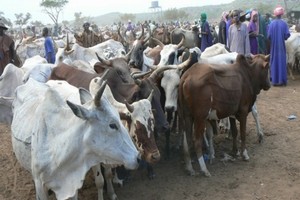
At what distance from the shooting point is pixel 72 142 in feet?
10.2

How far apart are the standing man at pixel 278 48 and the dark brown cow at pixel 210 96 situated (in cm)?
498

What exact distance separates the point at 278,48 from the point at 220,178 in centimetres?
627

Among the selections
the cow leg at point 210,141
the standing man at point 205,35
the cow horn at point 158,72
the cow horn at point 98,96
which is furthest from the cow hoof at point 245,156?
the standing man at point 205,35

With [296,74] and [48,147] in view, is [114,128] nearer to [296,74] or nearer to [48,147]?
[48,147]

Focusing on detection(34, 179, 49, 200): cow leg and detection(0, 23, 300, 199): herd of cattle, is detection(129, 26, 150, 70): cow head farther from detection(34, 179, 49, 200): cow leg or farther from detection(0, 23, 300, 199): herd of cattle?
detection(34, 179, 49, 200): cow leg

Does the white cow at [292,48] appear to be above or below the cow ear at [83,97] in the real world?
below

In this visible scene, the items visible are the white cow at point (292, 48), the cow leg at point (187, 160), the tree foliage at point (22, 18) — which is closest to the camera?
the cow leg at point (187, 160)

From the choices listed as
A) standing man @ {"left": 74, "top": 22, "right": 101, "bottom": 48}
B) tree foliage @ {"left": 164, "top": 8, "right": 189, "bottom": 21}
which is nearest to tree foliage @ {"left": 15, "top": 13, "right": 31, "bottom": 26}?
tree foliage @ {"left": 164, "top": 8, "right": 189, "bottom": 21}

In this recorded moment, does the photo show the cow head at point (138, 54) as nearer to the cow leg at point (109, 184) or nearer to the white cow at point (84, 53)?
the white cow at point (84, 53)

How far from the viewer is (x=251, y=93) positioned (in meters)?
5.62

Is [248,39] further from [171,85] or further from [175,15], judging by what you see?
[175,15]

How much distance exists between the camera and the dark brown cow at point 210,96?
5.03m

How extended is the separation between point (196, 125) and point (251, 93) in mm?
1044

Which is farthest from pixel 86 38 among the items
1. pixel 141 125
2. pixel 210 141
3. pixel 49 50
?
pixel 141 125
